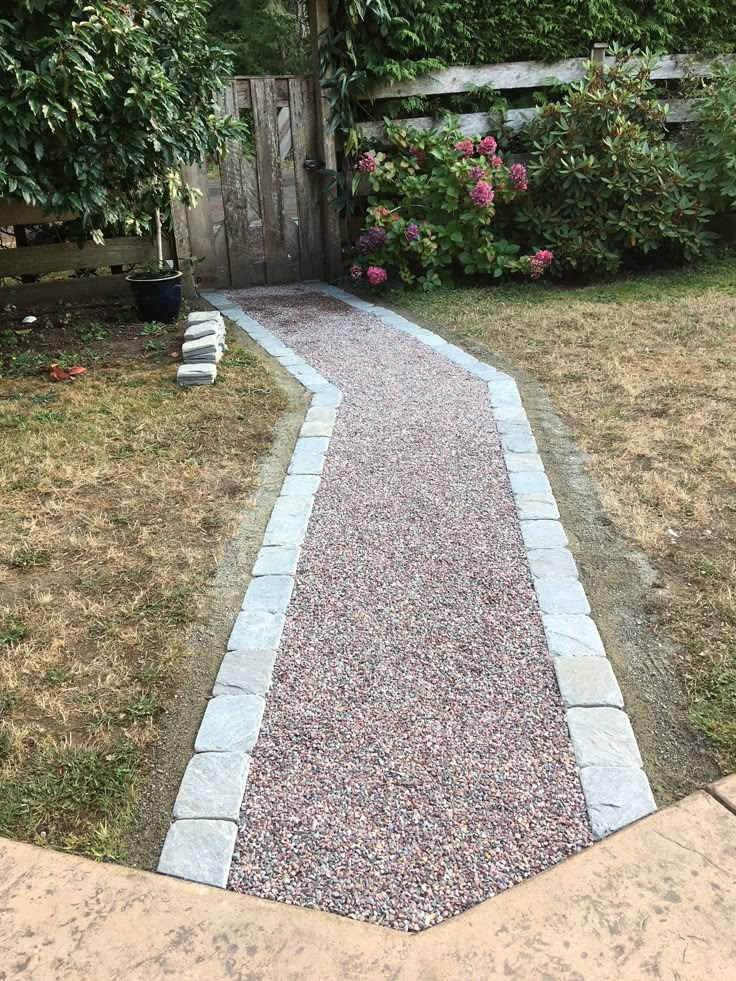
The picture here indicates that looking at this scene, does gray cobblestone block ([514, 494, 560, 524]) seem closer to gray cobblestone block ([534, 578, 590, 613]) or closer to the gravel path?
the gravel path

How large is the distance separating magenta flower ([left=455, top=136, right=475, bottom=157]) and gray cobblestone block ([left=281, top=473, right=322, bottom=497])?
13.9 feet

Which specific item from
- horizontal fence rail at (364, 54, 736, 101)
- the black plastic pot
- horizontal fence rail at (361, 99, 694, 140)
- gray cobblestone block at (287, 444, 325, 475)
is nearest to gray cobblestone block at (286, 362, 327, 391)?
gray cobblestone block at (287, 444, 325, 475)

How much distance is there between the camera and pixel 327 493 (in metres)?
3.20

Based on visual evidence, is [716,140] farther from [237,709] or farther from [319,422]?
[237,709]

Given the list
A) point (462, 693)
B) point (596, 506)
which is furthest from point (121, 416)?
point (462, 693)

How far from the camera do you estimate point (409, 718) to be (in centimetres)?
197

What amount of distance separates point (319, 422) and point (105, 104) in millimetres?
2429

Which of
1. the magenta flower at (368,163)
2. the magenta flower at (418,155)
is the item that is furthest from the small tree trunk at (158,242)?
the magenta flower at (418,155)

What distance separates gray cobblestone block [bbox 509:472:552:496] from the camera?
3.15 meters

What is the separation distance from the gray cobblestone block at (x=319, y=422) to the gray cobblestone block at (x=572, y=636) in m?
1.72

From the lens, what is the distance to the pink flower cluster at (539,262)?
6.49 meters

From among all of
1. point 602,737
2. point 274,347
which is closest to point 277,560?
point 602,737

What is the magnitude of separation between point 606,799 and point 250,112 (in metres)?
6.74

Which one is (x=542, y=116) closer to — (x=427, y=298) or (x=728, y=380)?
(x=427, y=298)
